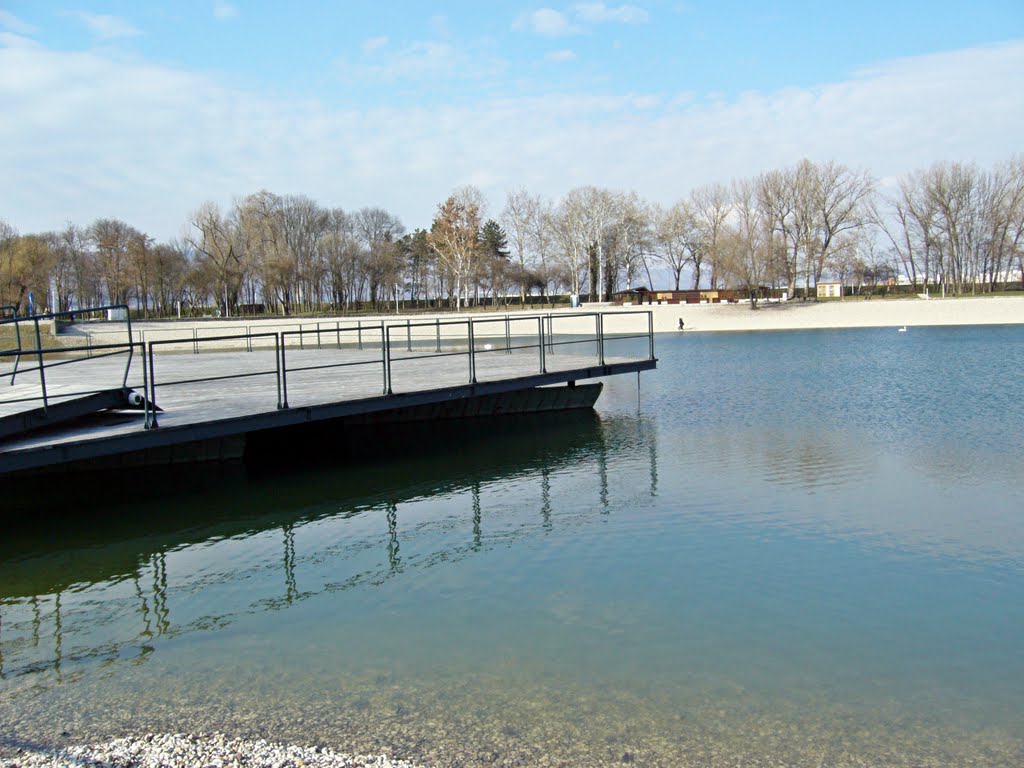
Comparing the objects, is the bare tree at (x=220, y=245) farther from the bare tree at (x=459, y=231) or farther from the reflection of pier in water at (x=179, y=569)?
the reflection of pier in water at (x=179, y=569)

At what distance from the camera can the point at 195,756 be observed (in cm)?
465

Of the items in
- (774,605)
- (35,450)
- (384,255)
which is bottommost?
(774,605)

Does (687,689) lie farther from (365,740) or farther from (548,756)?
(365,740)

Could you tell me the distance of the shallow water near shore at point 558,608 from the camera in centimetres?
507

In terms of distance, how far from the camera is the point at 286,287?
80125 mm

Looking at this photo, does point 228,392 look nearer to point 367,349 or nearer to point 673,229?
point 367,349

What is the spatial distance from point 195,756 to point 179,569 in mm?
4205

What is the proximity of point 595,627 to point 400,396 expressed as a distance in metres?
6.86

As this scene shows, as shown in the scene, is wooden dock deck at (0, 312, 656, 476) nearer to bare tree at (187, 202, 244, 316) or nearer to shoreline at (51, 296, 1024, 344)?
shoreline at (51, 296, 1024, 344)

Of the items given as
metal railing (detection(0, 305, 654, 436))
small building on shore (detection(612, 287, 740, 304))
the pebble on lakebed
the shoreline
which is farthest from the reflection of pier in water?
small building on shore (detection(612, 287, 740, 304))

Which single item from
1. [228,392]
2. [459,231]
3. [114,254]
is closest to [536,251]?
[459,231]

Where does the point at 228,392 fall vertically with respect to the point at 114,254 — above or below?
below

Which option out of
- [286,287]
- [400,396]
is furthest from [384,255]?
[400,396]

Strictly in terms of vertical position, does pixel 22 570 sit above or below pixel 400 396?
below
